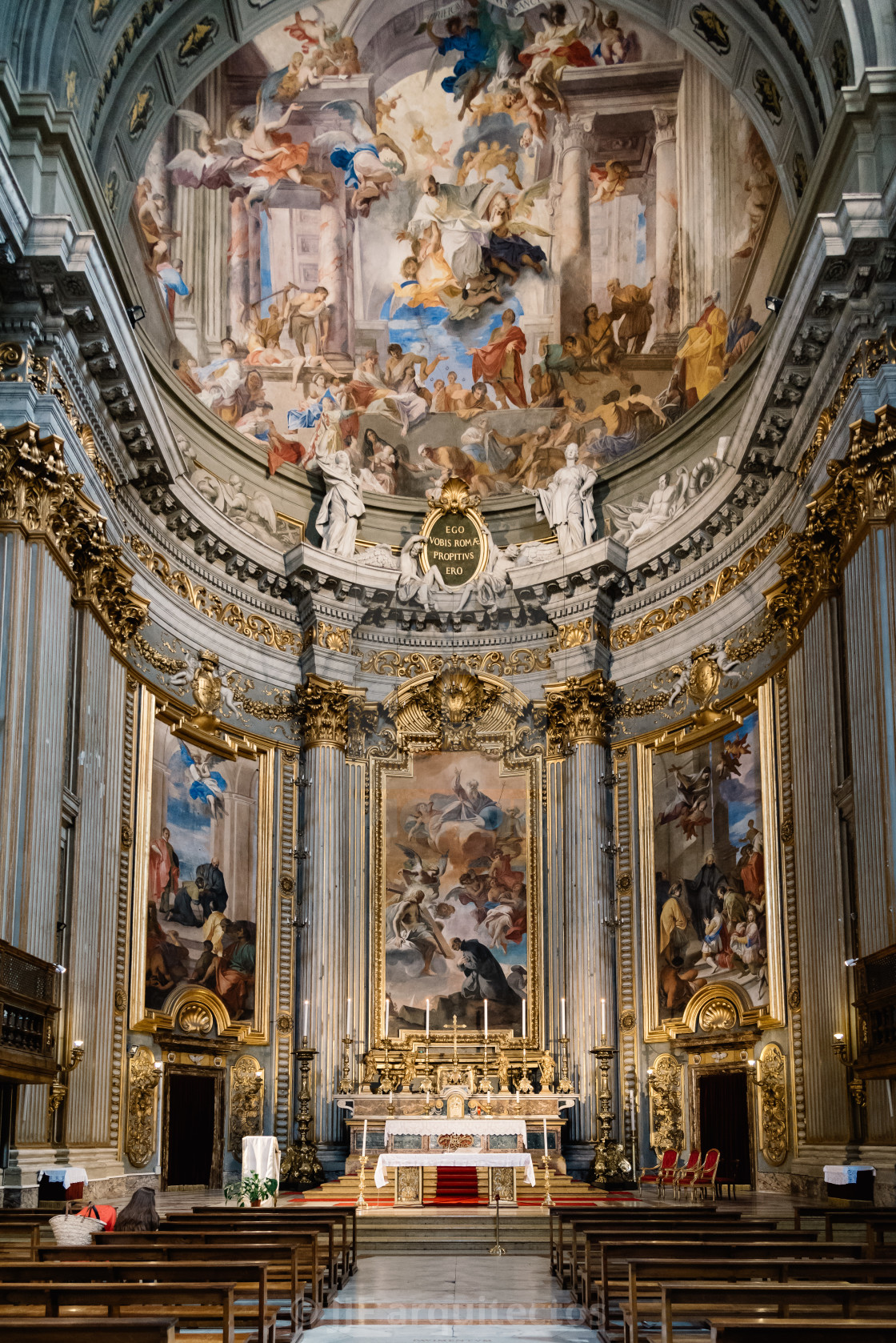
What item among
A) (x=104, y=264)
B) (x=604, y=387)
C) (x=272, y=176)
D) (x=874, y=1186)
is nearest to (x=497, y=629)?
(x=604, y=387)

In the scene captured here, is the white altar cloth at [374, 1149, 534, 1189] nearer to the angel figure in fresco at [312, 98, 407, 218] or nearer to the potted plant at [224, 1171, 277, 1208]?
the potted plant at [224, 1171, 277, 1208]

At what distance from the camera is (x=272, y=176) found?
2714cm

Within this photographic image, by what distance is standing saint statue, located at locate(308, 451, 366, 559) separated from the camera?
92.6ft

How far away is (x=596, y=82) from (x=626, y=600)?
942 centimetres

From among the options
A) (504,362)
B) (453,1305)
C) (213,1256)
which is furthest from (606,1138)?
(213,1256)

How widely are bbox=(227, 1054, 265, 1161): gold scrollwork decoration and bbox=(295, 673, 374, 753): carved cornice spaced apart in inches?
228

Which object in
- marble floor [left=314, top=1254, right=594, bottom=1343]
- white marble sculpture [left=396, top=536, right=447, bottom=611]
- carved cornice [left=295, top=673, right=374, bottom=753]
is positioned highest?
white marble sculpture [left=396, top=536, right=447, bottom=611]

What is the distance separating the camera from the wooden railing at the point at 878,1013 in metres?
15.1

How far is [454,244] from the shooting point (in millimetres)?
28562

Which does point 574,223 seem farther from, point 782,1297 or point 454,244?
point 782,1297

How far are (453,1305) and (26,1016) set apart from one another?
5.92m

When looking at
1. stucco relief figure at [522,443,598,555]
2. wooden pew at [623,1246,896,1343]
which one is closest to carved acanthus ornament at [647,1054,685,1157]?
stucco relief figure at [522,443,598,555]

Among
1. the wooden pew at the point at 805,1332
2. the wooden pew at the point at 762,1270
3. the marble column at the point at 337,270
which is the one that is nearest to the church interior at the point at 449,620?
the marble column at the point at 337,270

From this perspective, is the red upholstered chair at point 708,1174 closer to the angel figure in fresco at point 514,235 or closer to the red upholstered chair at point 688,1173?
the red upholstered chair at point 688,1173
